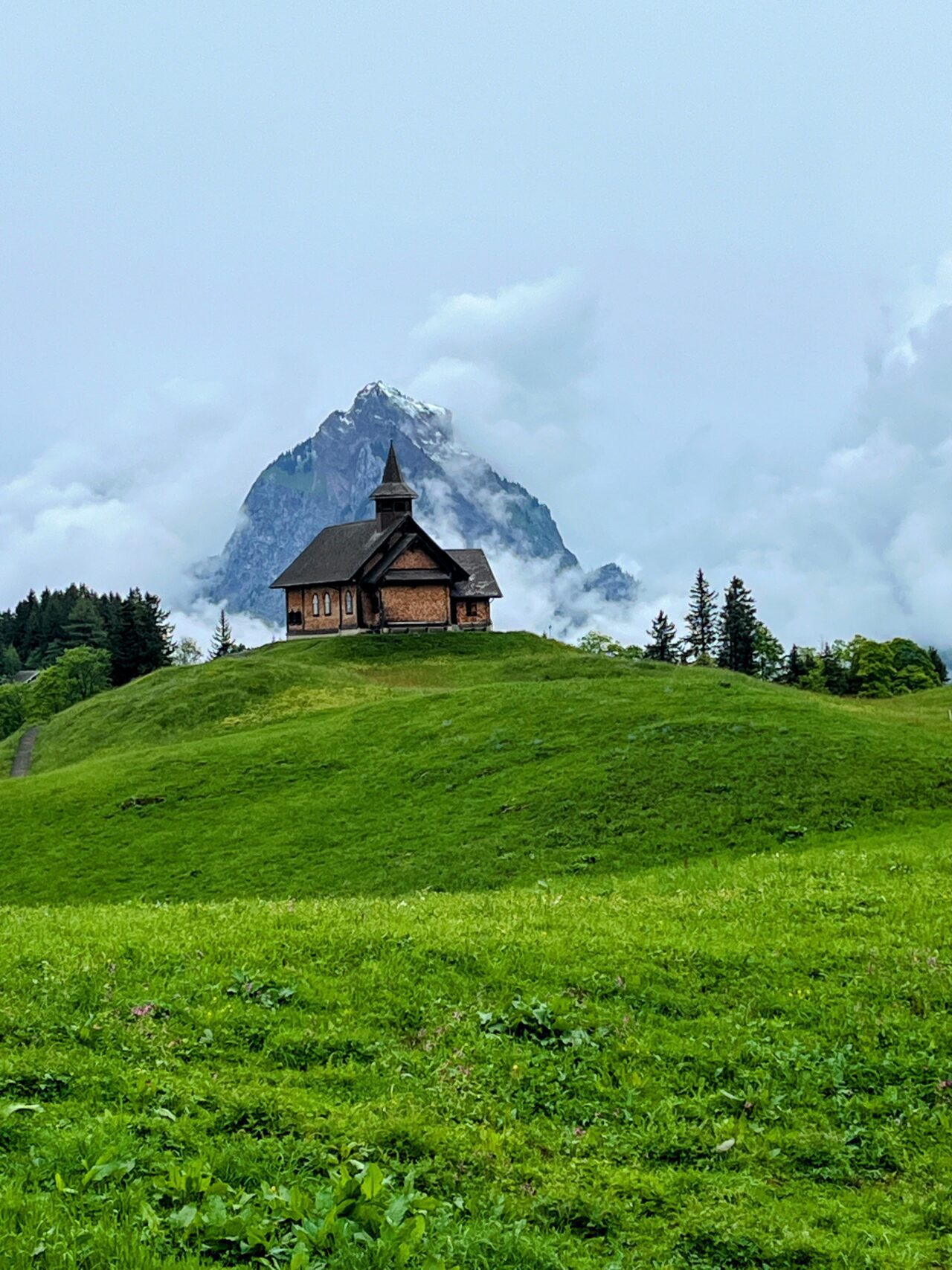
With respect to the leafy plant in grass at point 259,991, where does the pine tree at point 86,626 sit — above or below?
above

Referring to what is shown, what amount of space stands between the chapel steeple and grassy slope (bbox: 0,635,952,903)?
4422cm

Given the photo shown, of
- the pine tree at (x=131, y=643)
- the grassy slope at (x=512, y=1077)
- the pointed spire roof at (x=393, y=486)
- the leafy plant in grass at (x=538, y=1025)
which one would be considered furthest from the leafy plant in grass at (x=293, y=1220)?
the pine tree at (x=131, y=643)

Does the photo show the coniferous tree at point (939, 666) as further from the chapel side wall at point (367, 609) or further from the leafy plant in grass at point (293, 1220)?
the leafy plant in grass at point (293, 1220)

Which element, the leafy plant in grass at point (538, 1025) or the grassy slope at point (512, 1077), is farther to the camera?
the leafy plant in grass at point (538, 1025)

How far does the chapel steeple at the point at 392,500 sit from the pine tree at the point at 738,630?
3404cm

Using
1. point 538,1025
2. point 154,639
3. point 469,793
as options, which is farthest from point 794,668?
point 538,1025

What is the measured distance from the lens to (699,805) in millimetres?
30031

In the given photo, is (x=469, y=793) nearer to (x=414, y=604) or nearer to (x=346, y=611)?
(x=414, y=604)

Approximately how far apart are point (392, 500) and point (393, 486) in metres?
2.18

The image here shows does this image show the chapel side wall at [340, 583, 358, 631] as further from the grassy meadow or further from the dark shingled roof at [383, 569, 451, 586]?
the grassy meadow

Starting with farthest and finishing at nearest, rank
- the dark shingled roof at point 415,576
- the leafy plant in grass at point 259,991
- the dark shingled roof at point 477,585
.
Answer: the dark shingled roof at point 477,585 < the dark shingled roof at point 415,576 < the leafy plant in grass at point 259,991

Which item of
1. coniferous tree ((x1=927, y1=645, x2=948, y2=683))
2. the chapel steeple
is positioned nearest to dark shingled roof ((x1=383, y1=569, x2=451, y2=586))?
the chapel steeple

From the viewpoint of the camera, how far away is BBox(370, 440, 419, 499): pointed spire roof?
9538 centimetres

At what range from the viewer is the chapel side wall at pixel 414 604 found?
89.6 meters
